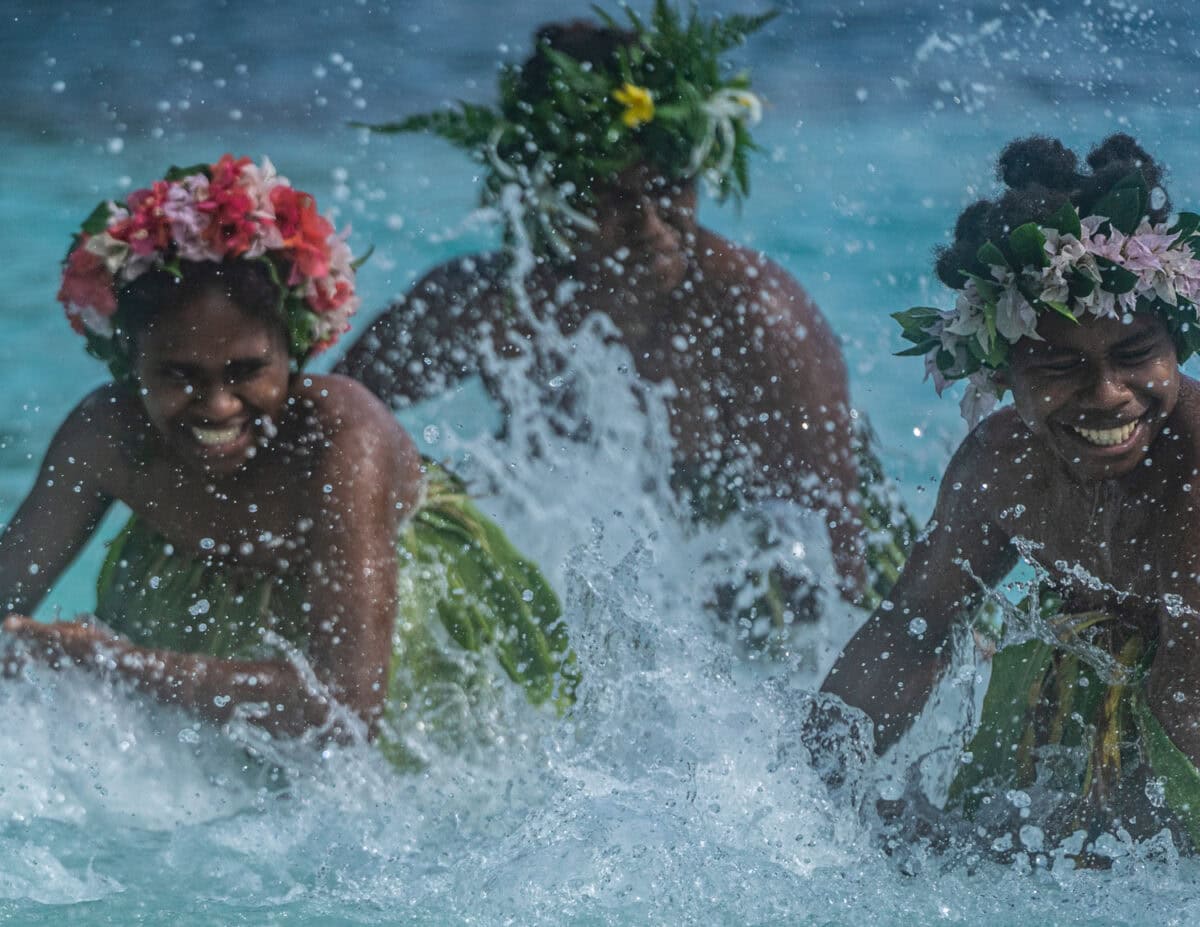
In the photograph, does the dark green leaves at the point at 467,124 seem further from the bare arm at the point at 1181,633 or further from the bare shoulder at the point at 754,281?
the bare arm at the point at 1181,633

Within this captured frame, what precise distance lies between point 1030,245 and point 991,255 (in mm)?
69

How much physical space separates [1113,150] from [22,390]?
5.97 m

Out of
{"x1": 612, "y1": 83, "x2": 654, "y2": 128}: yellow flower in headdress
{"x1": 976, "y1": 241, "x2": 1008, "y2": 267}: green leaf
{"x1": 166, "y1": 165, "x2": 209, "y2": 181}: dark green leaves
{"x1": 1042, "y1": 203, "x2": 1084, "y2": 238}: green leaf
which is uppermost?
{"x1": 1042, "y1": 203, "x2": 1084, "y2": 238}: green leaf

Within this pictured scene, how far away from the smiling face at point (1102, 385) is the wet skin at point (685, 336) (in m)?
1.19

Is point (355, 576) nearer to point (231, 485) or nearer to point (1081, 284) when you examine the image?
point (231, 485)

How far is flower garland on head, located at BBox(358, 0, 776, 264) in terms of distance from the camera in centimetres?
403

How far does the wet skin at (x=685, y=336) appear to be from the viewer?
4086 mm

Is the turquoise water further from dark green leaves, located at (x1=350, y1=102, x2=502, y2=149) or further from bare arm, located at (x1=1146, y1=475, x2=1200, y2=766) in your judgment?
dark green leaves, located at (x1=350, y1=102, x2=502, y2=149)

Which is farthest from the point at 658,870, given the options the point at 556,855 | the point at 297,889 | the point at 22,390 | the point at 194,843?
the point at 22,390

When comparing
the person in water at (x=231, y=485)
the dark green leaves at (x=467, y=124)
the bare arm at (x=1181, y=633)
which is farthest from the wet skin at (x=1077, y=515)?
the dark green leaves at (x=467, y=124)

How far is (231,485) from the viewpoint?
335 centimetres

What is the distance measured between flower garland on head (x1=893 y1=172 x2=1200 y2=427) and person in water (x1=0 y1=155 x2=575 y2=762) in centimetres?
115

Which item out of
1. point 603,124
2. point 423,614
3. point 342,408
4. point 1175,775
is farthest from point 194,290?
point 1175,775

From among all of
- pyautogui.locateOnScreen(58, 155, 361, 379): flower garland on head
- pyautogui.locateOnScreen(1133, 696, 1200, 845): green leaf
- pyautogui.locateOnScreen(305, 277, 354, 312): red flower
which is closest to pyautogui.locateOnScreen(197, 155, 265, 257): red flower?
pyautogui.locateOnScreen(58, 155, 361, 379): flower garland on head
